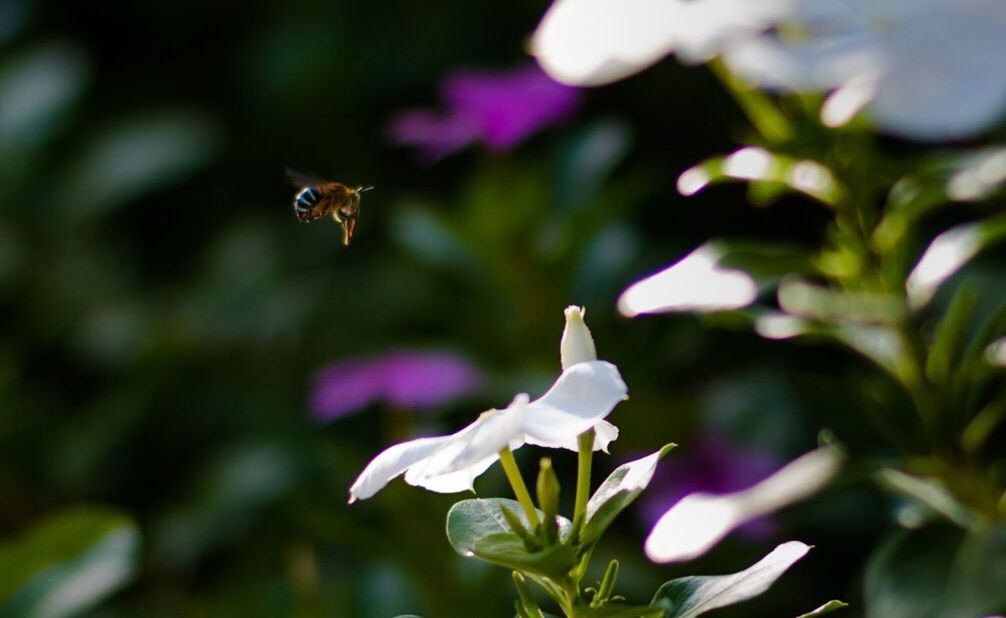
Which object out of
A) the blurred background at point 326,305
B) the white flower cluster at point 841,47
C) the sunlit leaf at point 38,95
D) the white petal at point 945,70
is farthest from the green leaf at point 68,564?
the sunlit leaf at point 38,95

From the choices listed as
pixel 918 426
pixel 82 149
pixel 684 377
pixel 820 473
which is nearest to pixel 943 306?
pixel 684 377

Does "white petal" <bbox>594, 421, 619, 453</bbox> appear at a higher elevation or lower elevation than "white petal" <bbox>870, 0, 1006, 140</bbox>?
lower

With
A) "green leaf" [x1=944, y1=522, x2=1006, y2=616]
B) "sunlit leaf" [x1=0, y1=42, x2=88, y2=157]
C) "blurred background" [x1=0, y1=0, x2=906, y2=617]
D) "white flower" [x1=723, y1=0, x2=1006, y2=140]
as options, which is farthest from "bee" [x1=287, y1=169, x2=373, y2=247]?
"sunlit leaf" [x1=0, y1=42, x2=88, y2=157]

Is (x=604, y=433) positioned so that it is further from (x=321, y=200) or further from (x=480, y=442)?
(x=321, y=200)

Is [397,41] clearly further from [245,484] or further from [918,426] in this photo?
[918,426]

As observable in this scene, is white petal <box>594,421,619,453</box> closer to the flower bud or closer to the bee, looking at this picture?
the flower bud

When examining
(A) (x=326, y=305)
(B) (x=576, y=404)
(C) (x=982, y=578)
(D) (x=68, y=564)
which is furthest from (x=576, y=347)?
(A) (x=326, y=305)
